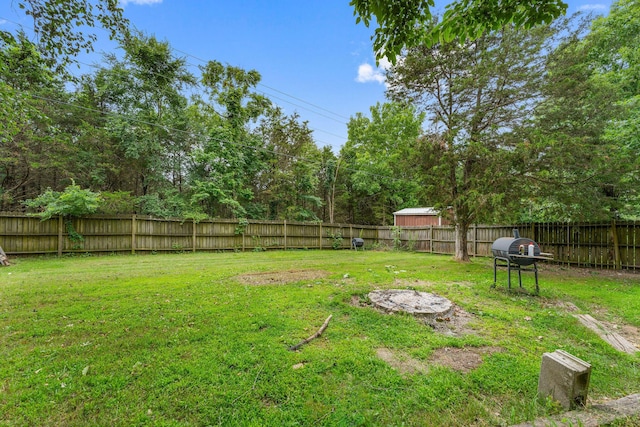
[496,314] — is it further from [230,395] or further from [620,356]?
[230,395]

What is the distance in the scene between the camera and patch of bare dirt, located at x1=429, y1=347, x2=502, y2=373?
90.5 inches

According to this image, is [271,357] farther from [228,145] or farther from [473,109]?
[228,145]

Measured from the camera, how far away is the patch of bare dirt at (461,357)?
7.54 ft

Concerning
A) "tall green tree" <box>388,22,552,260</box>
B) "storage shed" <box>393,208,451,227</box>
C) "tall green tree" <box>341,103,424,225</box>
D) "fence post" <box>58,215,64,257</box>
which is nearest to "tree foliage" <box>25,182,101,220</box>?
"fence post" <box>58,215,64,257</box>

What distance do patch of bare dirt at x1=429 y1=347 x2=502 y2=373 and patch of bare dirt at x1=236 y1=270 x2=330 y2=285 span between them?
3.24m

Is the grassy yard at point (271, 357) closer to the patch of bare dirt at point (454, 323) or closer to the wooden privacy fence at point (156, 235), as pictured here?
the patch of bare dirt at point (454, 323)

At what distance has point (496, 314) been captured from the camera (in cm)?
356

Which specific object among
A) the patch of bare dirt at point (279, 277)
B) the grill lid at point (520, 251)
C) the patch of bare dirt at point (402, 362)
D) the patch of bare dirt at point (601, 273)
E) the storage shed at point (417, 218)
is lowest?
the patch of bare dirt at point (601, 273)

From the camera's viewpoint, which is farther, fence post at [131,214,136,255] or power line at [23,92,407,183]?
fence post at [131,214,136,255]

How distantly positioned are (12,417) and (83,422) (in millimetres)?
447

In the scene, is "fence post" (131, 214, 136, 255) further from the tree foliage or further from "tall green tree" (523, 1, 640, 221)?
"tall green tree" (523, 1, 640, 221)

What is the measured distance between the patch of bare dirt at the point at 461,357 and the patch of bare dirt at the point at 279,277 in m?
3.24

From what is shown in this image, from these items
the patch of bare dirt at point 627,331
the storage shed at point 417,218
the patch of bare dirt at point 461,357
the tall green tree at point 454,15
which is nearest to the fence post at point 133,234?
the tall green tree at point 454,15

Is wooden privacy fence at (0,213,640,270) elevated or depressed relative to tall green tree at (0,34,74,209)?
depressed
